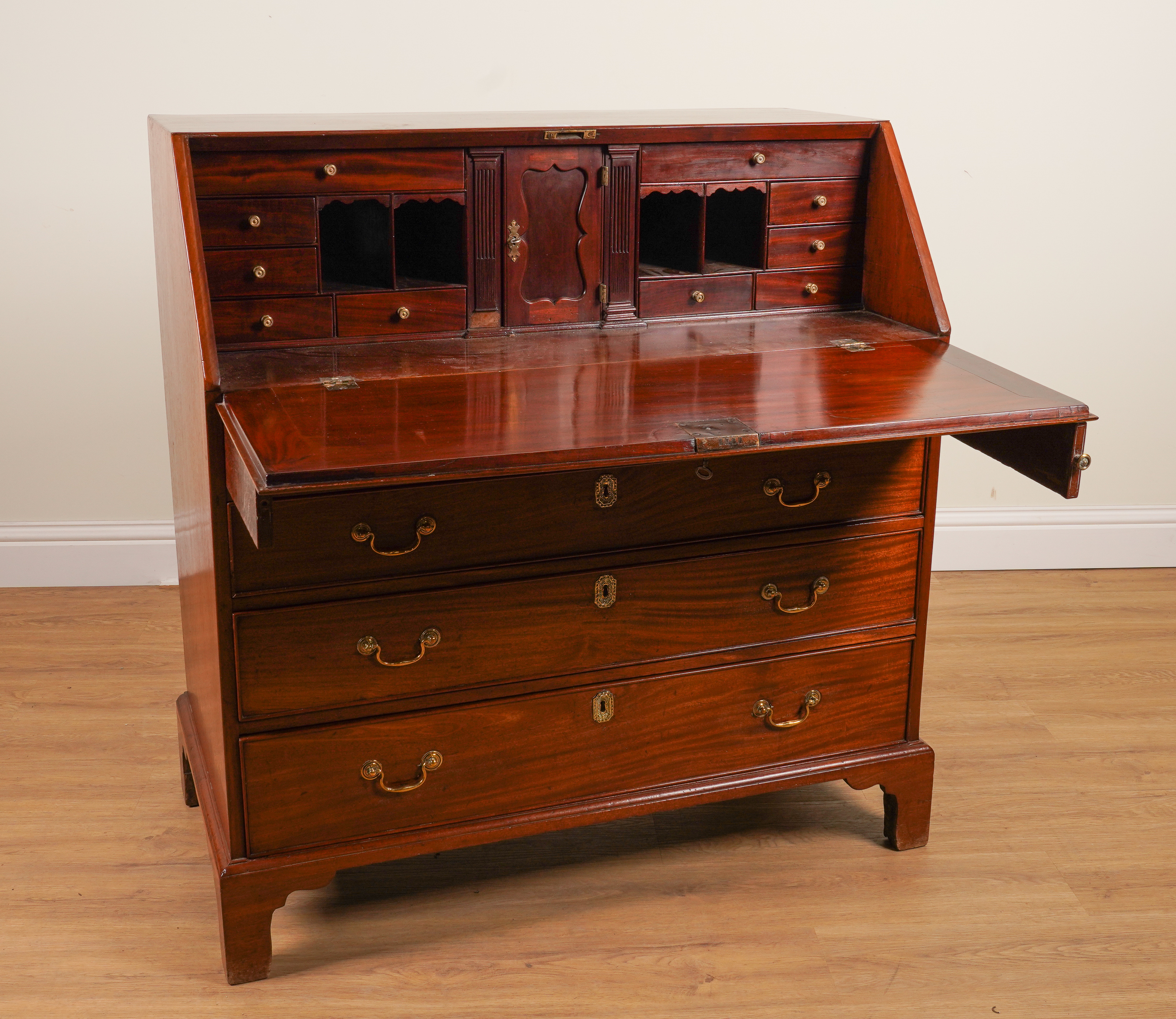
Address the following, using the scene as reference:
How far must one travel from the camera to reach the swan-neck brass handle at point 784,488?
2094mm

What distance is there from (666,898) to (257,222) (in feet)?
4.28

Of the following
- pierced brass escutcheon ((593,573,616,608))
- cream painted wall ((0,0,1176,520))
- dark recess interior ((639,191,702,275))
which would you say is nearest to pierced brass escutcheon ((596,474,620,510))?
pierced brass escutcheon ((593,573,616,608))

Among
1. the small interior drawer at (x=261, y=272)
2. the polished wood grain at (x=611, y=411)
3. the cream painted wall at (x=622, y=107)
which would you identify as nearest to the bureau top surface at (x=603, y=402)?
the polished wood grain at (x=611, y=411)

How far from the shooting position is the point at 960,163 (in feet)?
11.3

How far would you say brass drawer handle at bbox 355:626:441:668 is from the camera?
194 cm

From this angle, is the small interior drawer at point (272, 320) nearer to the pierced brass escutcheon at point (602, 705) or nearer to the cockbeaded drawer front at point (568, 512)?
the cockbeaded drawer front at point (568, 512)

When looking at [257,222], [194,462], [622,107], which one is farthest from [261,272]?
[622,107]

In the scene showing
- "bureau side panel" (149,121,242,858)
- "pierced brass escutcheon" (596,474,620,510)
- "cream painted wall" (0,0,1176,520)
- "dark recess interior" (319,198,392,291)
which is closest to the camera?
"bureau side panel" (149,121,242,858)

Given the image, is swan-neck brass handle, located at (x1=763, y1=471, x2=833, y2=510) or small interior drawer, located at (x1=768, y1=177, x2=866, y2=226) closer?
swan-neck brass handle, located at (x1=763, y1=471, x2=833, y2=510)

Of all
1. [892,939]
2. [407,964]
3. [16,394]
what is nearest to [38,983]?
[407,964]

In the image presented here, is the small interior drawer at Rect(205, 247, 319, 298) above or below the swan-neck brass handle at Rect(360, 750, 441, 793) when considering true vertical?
above

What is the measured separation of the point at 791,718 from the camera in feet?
7.46

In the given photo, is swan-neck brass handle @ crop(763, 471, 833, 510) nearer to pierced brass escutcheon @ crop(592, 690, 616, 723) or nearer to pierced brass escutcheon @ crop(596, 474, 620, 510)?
pierced brass escutcheon @ crop(596, 474, 620, 510)

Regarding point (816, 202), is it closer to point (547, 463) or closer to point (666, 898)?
point (547, 463)
